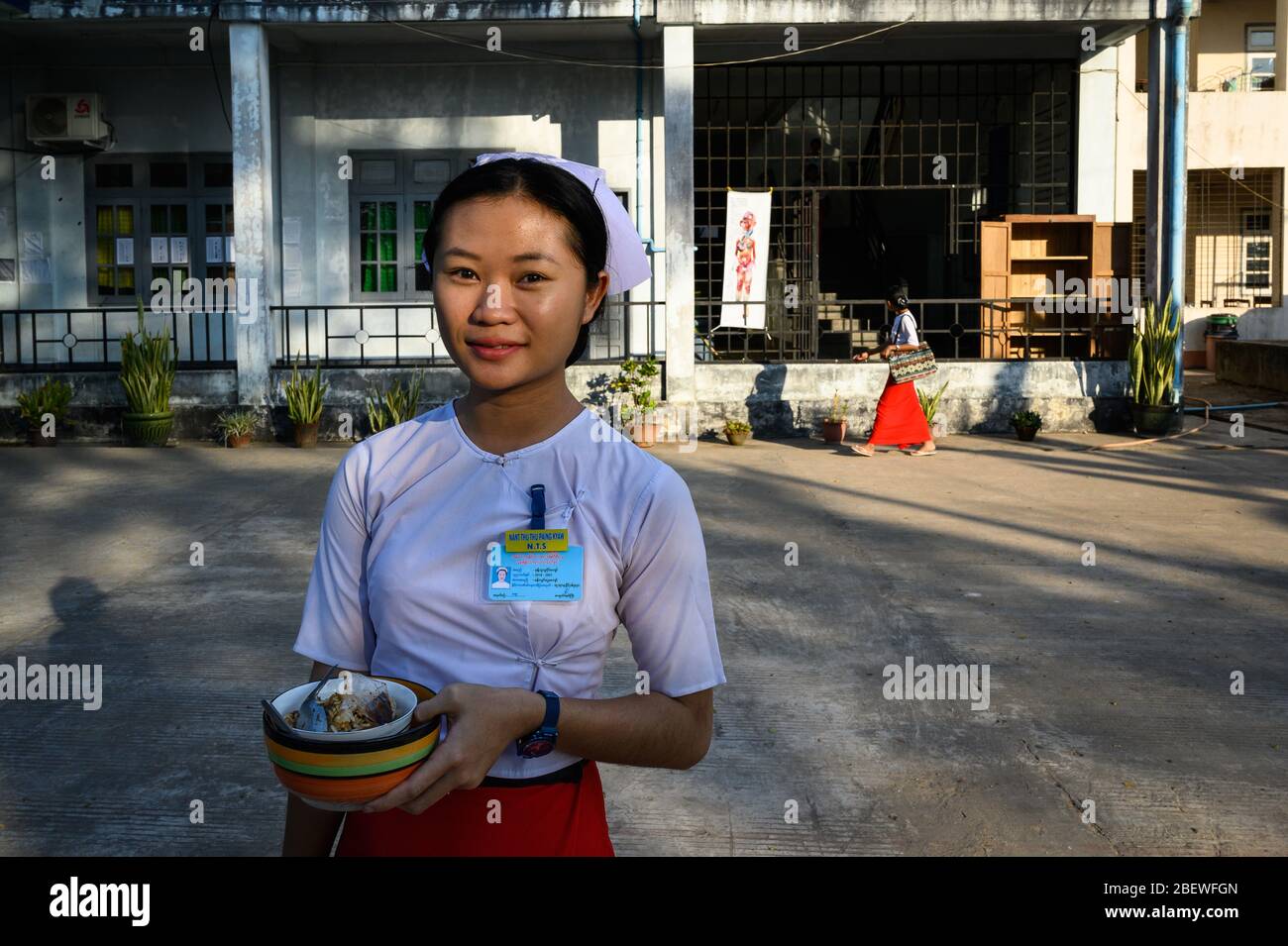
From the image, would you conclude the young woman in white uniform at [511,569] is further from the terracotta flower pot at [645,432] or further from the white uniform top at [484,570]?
the terracotta flower pot at [645,432]

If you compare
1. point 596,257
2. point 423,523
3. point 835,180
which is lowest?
point 423,523

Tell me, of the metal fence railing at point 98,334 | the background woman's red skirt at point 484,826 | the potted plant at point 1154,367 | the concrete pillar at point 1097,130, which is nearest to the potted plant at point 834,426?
the potted plant at point 1154,367

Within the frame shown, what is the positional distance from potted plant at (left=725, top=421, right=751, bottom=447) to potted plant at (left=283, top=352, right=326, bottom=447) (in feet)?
13.6

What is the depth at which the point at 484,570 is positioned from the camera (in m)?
1.71

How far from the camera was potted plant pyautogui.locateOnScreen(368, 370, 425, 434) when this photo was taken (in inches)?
513

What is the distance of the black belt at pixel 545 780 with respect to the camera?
5.64 ft

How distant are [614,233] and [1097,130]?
1457 centimetres

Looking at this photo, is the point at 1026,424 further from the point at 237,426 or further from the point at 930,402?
the point at 237,426

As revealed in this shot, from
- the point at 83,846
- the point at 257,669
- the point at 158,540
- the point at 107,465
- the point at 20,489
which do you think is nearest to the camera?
the point at 83,846

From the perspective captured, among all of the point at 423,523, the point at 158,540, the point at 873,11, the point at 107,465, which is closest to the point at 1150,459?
the point at 873,11

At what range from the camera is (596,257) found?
72.4 inches

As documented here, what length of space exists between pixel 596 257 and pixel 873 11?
12213 mm

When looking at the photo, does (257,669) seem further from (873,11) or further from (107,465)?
(873,11)

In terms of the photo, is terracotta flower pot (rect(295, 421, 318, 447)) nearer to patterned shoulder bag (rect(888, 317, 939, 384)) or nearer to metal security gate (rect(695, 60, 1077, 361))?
metal security gate (rect(695, 60, 1077, 361))
